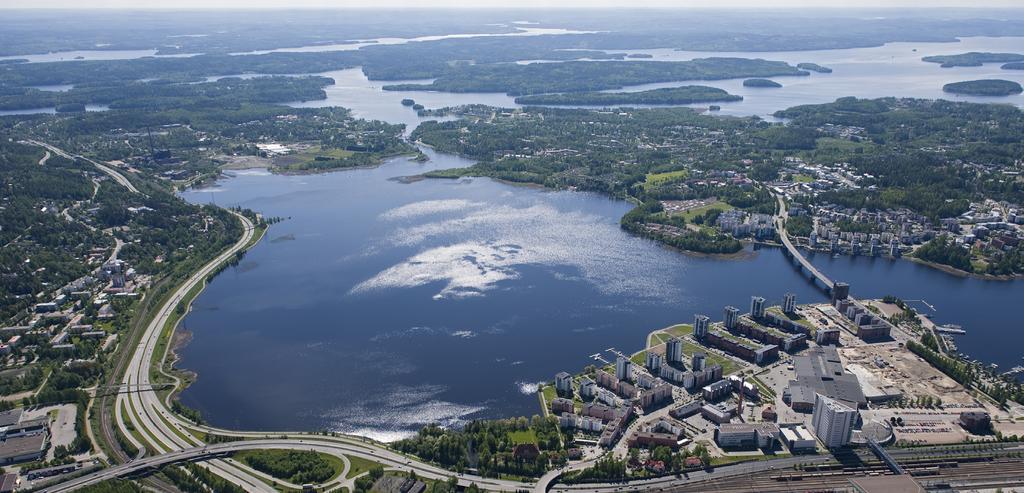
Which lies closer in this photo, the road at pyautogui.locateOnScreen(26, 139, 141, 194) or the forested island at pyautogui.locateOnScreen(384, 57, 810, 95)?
the road at pyautogui.locateOnScreen(26, 139, 141, 194)

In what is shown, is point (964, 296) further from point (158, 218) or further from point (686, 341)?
point (158, 218)

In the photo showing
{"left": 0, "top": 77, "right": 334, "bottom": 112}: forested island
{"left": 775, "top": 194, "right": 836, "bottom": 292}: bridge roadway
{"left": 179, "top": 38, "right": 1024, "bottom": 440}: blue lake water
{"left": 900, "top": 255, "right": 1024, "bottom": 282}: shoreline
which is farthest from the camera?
{"left": 0, "top": 77, "right": 334, "bottom": 112}: forested island

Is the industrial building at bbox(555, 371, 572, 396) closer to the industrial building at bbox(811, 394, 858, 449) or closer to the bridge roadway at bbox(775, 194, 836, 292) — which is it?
the industrial building at bbox(811, 394, 858, 449)

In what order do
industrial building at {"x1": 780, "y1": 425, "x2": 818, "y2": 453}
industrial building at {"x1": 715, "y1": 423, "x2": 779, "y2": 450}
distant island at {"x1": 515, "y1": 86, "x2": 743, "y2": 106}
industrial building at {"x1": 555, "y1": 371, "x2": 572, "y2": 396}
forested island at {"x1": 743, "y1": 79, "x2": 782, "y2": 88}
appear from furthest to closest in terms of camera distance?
1. forested island at {"x1": 743, "y1": 79, "x2": 782, "y2": 88}
2. distant island at {"x1": 515, "y1": 86, "x2": 743, "y2": 106}
3. industrial building at {"x1": 555, "y1": 371, "x2": 572, "y2": 396}
4. industrial building at {"x1": 715, "y1": 423, "x2": 779, "y2": 450}
5. industrial building at {"x1": 780, "y1": 425, "x2": 818, "y2": 453}

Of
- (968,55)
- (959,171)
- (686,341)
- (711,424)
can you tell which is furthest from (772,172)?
(968,55)

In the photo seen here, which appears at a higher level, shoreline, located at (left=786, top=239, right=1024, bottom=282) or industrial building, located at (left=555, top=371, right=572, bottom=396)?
shoreline, located at (left=786, top=239, right=1024, bottom=282)

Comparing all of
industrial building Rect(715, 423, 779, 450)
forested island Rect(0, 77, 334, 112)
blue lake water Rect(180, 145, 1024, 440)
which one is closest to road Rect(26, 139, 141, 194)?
blue lake water Rect(180, 145, 1024, 440)

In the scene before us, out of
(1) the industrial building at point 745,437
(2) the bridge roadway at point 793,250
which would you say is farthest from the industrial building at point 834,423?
(2) the bridge roadway at point 793,250
